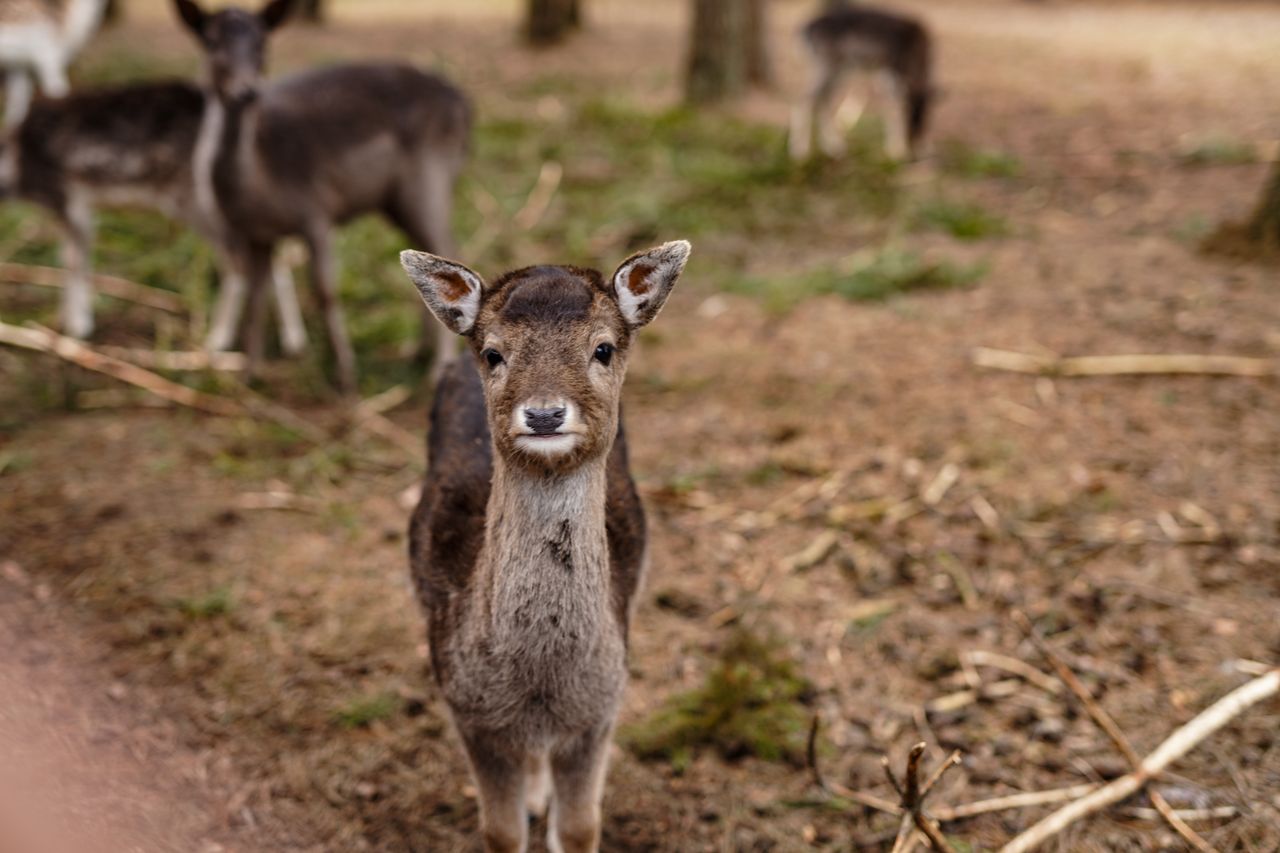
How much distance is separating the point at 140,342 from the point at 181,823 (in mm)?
3987

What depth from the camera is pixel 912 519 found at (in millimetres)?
4770

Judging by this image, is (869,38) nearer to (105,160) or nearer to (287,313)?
(287,313)

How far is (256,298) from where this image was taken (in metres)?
6.01

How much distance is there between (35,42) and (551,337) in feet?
30.6

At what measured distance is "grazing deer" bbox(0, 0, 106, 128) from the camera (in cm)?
953

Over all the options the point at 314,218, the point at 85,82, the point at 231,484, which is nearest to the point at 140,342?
the point at 314,218

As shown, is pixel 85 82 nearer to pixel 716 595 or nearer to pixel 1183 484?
pixel 716 595

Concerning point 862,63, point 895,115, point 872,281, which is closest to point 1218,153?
point 895,115

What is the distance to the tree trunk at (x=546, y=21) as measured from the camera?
14531 millimetres

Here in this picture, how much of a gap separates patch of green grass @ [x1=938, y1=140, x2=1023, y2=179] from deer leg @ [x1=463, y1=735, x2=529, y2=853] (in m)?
7.84

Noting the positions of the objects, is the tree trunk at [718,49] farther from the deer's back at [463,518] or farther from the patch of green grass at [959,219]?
the deer's back at [463,518]

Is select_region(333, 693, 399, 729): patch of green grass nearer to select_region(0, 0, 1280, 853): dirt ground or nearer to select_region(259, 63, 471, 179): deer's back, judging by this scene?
select_region(0, 0, 1280, 853): dirt ground

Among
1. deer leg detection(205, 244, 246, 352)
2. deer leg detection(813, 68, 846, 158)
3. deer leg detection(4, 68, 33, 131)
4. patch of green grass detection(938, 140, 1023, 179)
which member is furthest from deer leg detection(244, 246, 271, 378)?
deer leg detection(813, 68, 846, 158)

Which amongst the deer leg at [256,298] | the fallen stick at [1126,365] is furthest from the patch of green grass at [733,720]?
the deer leg at [256,298]
